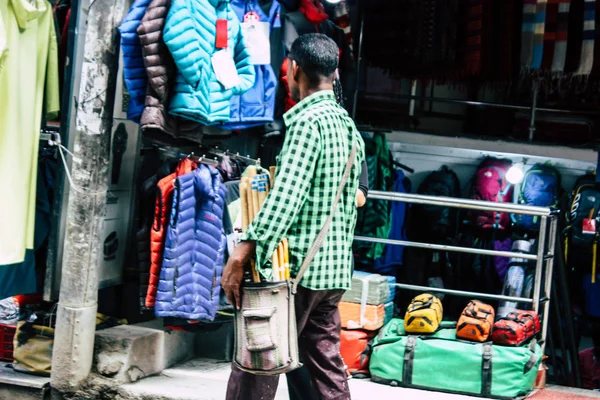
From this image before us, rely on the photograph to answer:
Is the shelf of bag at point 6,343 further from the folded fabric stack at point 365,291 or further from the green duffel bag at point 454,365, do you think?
the green duffel bag at point 454,365

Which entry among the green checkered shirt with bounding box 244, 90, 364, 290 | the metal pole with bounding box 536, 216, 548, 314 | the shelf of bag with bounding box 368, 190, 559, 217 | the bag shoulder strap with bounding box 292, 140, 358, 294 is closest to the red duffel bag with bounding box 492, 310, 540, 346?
the metal pole with bounding box 536, 216, 548, 314

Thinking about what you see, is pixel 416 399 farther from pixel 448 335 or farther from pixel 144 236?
pixel 144 236

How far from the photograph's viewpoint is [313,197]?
358 centimetres

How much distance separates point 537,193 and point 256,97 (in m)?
4.23

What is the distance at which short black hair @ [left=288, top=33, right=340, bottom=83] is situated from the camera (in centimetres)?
358

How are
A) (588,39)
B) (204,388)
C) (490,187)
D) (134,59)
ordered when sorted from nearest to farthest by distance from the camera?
(134,59) < (204,388) < (588,39) < (490,187)

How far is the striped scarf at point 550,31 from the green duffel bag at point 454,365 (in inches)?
135

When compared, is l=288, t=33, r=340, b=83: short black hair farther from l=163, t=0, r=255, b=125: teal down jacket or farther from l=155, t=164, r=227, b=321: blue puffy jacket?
l=155, t=164, r=227, b=321: blue puffy jacket

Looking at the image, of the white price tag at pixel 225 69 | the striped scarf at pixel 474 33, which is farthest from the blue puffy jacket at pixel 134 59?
the striped scarf at pixel 474 33

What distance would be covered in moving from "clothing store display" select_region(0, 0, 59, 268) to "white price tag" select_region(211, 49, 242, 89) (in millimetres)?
957

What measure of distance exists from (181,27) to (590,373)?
18.2 feet

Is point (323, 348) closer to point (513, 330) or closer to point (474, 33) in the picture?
point (513, 330)

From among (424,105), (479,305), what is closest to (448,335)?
(479,305)

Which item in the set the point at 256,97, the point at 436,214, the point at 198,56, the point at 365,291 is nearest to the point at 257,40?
the point at 256,97
